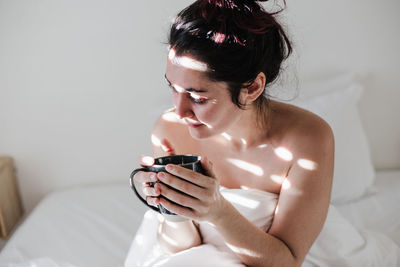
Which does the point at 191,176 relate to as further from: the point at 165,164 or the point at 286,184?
the point at 286,184

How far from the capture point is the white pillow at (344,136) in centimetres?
169

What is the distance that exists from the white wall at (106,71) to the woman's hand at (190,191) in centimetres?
108

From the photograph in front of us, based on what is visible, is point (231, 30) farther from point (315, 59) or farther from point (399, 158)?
point (399, 158)

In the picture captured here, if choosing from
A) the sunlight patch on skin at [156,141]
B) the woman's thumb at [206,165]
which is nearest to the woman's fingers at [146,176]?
the woman's thumb at [206,165]

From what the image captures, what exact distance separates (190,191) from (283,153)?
485 millimetres

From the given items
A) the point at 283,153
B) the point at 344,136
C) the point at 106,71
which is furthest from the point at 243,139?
the point at 106,71

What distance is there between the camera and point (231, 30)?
93cm

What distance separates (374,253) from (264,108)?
576 mm

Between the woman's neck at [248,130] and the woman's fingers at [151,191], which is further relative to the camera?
the woman's neck at [248,130]

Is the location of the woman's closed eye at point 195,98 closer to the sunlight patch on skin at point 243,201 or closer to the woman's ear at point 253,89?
the woman's ear at point 253,89

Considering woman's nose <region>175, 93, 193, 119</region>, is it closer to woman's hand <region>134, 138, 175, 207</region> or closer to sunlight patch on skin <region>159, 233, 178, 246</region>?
woman's hand <region>134, 138, 175, 207</region>

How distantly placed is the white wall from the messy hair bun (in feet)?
2.85

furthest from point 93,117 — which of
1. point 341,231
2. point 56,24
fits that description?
point 341,231

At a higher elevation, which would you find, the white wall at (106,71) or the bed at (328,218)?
the white wall at (106,71)
